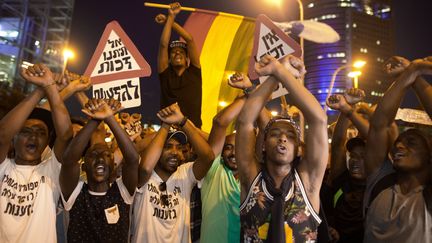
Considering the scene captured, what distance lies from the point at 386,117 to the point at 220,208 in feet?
6.03

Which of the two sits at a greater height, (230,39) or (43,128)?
(230,39)

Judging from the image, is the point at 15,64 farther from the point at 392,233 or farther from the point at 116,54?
the point at 392,233

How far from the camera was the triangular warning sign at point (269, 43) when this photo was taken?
528 centimetres

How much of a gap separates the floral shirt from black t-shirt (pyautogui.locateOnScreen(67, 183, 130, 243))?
1341 millimetres

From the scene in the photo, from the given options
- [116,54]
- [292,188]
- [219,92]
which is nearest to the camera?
[292,188]

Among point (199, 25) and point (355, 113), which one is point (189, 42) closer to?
point (199, 25)

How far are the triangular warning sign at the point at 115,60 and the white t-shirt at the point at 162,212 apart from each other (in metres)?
1.62

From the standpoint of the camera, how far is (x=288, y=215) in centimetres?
296

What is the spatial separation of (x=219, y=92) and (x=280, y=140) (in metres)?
4.28

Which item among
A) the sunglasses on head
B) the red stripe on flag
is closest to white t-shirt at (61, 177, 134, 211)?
the sunglasses on head

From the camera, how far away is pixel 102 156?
13.1ft

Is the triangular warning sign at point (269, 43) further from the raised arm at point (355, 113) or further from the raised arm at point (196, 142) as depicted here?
the raised arm at point (196, 142)

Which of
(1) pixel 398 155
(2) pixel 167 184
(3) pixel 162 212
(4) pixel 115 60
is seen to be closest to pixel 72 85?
(4) pixel 115 60

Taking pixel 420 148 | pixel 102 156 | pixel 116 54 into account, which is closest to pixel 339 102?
pixel 420 148
